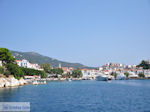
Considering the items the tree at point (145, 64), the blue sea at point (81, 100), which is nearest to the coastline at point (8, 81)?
the blue sea at point (81, 100)

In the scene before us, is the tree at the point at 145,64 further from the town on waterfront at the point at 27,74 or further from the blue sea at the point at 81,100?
the blue sea at the point at 81,100

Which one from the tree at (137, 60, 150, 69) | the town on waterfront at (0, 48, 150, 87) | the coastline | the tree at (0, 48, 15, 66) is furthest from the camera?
the tree at (137, 60, 150, 69)

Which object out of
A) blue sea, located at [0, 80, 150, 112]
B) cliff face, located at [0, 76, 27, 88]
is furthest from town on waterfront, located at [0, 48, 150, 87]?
blue sea, located at [0, 80, 150, 112]

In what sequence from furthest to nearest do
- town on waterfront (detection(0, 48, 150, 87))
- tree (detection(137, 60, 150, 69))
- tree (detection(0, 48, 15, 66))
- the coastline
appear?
tree (detection(137, 60, 150, 69)) → tree (detection(0, 48, 15, 66)) → town on waterfront (detection(0, 48, 150, 87)) → the coastline

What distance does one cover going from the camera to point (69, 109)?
17.9m

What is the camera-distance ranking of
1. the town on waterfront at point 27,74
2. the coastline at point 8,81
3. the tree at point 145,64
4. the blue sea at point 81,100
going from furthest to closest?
the tree at point 145,64 → the town on waterfront at point 27,74 → the coastline at point 8,81 → the blue sea at point 81,100

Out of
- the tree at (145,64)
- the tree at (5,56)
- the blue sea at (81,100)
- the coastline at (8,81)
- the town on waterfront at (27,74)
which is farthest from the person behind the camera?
the tree at (145,64)

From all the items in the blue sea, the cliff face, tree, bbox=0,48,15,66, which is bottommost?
the blue sea

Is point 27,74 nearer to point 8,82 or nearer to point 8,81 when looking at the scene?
point 8,81

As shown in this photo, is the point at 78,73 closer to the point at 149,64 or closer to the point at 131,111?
the point at 149,64

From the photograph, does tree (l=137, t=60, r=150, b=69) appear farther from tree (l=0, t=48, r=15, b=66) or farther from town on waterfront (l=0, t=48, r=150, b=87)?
tree (l=0, t=48, r=15, b=66)

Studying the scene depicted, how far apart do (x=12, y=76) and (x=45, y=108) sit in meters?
27.8

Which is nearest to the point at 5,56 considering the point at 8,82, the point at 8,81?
the point at 8,81

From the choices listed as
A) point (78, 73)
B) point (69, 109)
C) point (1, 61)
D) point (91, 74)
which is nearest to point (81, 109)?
point (69, 109)
